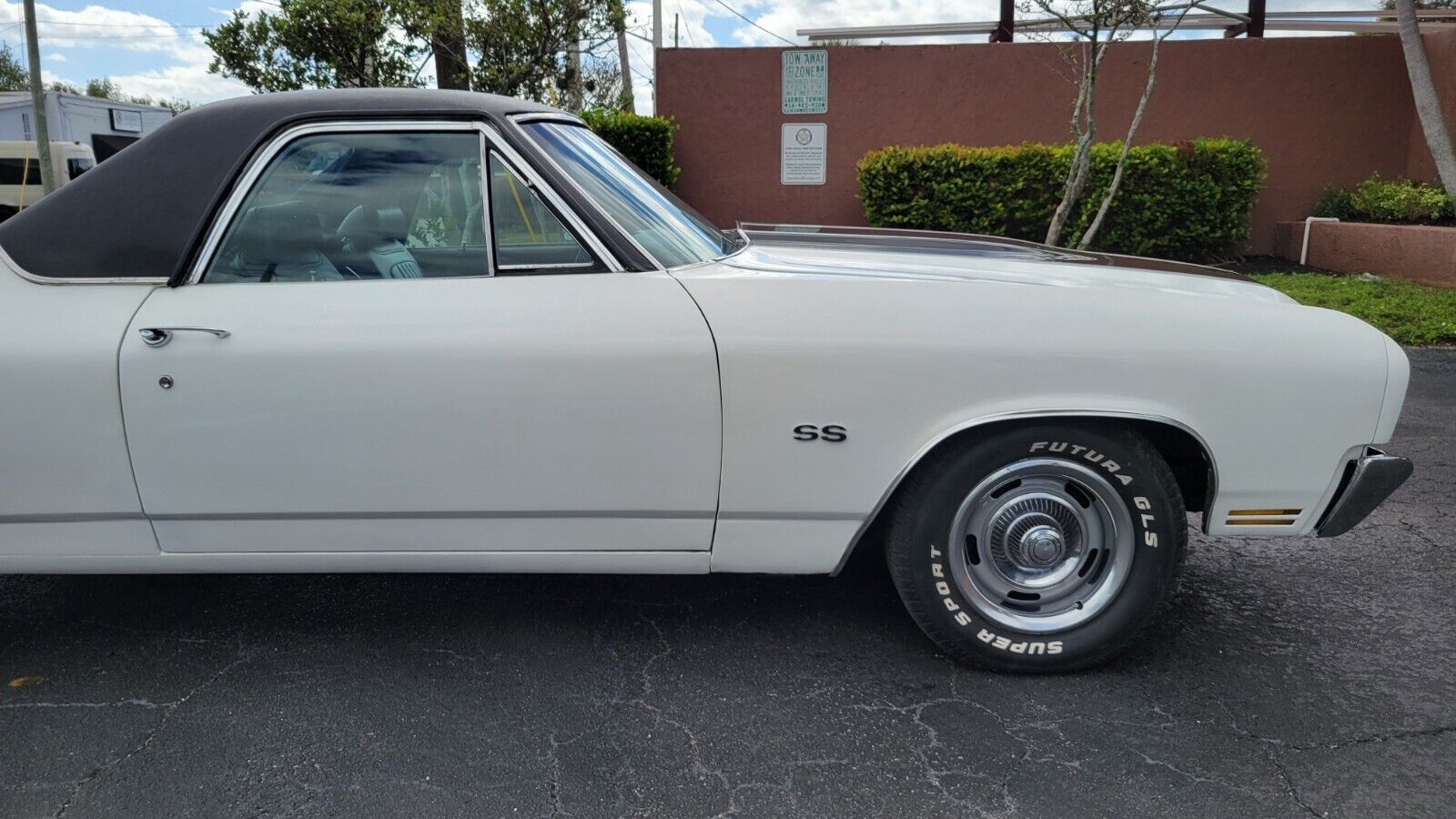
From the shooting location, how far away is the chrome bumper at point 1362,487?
9.30 ft

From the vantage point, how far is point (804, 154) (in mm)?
13086

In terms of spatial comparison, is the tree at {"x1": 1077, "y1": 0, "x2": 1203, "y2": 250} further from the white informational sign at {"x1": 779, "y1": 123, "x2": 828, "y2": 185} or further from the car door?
the car door

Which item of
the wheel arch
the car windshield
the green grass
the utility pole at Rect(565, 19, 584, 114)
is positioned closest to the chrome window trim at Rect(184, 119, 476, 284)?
the car windshield

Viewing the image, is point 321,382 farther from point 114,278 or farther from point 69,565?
point 69,565

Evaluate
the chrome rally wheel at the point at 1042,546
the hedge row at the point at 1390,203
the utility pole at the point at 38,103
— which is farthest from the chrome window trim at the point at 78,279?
the utility pole at the point at 38,103

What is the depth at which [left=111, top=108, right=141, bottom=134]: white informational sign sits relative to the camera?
986 inches

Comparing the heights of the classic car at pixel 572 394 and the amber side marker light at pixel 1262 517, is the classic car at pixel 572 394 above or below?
above

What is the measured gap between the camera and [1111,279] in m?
3.14

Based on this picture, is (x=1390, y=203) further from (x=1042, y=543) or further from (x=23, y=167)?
(x=23, y=167)

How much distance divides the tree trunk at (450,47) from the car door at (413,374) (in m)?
8.33

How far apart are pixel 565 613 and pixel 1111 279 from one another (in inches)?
78.9

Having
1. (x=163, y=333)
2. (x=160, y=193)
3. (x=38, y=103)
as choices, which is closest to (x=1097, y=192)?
(x=160, y=193)

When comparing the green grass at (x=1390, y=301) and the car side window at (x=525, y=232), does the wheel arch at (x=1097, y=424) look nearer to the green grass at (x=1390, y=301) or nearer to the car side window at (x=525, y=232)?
the car side window at (x=525, y=232)

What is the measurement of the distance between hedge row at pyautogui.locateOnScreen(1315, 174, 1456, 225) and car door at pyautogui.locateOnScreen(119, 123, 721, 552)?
10.4m
